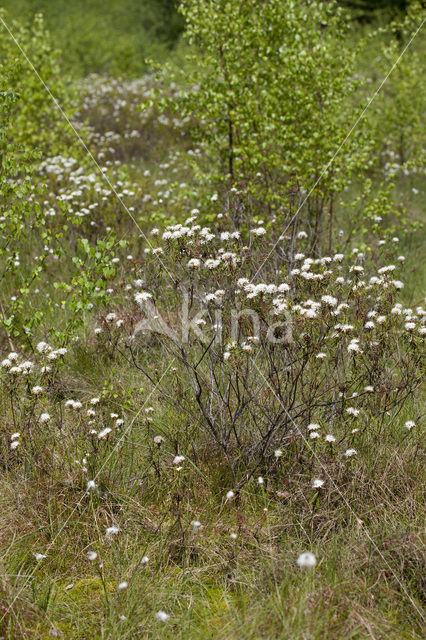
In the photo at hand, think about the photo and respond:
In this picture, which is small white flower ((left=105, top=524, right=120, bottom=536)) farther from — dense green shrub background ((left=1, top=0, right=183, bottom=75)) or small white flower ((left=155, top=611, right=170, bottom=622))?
dense green shrub background ((left=1, top=0, right=183, bottom=75))

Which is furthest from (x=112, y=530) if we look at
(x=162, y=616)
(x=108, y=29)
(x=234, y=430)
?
(x=108, y=29)

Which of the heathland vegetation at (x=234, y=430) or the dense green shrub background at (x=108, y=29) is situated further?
the dense green shrub background at (x=108, y=29)

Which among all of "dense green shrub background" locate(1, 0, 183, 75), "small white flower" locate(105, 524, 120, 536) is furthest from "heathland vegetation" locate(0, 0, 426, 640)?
"dense green shrub background" locate(1, 0, 183, 75)

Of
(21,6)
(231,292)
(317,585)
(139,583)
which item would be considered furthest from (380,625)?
(21,6)

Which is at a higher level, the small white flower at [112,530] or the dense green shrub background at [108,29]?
the dense green shrub background at [108,29]

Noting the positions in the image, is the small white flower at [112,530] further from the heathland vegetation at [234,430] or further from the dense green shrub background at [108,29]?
A: the dense green shrub background at [108,29]

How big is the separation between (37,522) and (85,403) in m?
1.24

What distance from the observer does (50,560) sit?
9.90 ft

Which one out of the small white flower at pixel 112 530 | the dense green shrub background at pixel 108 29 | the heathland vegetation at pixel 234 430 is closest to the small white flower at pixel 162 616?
the heathland vegetation at pixel 234 430

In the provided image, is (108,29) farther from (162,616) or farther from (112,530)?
(162,616)

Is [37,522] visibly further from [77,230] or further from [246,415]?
[77,230]

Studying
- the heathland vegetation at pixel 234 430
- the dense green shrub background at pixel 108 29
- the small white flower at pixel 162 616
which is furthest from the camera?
the dense green shrub background at pixel 108 29

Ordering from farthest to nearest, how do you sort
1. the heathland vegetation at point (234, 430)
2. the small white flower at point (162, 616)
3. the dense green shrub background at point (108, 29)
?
the dense green shrub background at point (108, 29) < the heathland vegetation at point (234, 430) < the small white flower at point (162, 616)

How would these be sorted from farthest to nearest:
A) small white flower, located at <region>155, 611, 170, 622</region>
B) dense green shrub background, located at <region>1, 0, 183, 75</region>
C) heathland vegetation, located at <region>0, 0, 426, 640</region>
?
dense green shrub background, located at <region>1, 0, 183, 75</region> → heathland vegetation, located at <region>0, 0, 426, 640</region> → small white flower, located at <region>155, 611, 170, 622</region>
